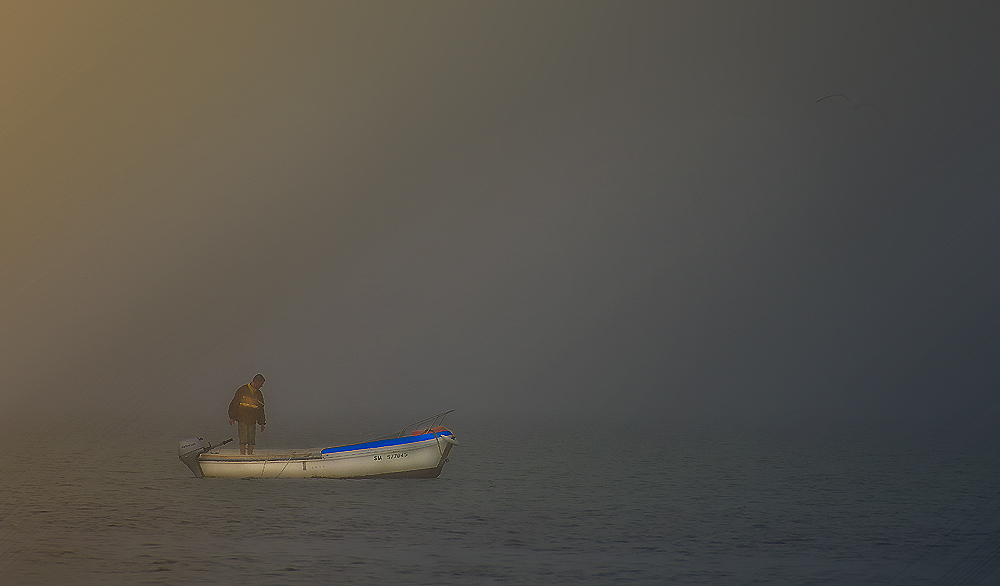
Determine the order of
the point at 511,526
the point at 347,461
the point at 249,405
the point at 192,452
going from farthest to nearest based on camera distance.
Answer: the point at 192,452 < the point at 347,461 < the point at 249,405 < the point at 511,526

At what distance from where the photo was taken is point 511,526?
22.0 meters

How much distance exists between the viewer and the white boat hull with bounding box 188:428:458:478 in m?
28.8

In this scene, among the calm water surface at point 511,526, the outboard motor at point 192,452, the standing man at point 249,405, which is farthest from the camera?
the outboard motor at point 192,452

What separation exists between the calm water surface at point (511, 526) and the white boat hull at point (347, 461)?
0.55m

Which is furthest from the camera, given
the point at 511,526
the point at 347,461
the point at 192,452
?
the point at 192,452

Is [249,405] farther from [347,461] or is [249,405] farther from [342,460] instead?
[347,461]

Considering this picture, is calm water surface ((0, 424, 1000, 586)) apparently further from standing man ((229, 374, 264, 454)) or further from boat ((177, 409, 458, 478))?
standing man ((229, 374, 264, 454))

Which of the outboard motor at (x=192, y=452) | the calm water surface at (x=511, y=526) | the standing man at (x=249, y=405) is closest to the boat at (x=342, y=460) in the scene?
the outboard motor at (x=192, y=452)

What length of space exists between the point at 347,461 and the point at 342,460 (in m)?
0.16

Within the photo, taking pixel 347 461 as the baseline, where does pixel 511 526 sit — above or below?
below

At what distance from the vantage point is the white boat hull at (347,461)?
28.8 meters

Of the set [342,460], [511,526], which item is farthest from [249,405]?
[511,526]

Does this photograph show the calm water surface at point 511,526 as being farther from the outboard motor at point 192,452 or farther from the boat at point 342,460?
the outboard motor at point 192,452

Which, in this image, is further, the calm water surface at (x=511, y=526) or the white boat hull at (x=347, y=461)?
the white boat hull at (x=347, y=461)
